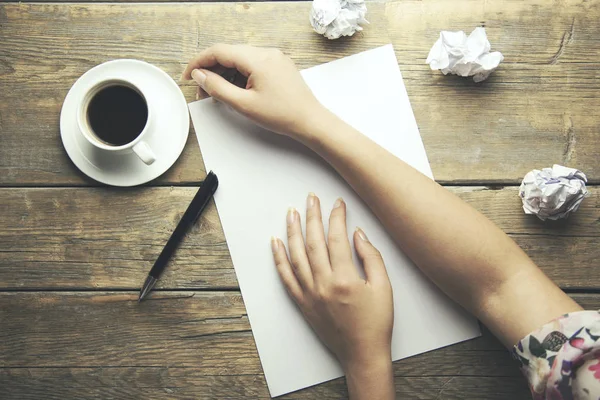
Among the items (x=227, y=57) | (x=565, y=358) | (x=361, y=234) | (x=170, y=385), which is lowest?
(x=565, y=358)

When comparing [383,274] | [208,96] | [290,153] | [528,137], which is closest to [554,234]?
[528,137]

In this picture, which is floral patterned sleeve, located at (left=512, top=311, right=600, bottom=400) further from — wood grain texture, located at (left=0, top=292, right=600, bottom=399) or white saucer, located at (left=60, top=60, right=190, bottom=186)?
white saucer, located at (left=60, top=60, right=190, bottom=186)

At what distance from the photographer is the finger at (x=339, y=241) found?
601 millimetres

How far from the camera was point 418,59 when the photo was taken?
25.8 inches

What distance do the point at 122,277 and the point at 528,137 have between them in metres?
0.56

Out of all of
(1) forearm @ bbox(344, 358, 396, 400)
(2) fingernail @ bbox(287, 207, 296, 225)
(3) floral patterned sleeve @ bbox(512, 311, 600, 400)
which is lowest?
(3) floral patterned sleeve @ bbox(512, 311, 600, 400)

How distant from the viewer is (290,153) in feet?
2.09

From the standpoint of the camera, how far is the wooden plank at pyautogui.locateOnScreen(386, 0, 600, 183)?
25.4 inches

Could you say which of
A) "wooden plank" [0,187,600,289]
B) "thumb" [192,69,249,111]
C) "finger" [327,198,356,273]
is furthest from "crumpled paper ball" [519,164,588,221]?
"thumb" [192,69,249,111]

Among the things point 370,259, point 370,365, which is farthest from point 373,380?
point 370,259

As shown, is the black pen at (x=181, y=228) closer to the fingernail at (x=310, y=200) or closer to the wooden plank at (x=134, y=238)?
the wooden plank at (x=134, y=238)

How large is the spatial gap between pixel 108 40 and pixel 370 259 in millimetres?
451

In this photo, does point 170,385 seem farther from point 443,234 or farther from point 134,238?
point 443,234

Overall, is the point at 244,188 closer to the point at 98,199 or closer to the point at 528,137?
the point at 98,199
